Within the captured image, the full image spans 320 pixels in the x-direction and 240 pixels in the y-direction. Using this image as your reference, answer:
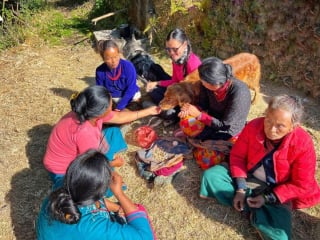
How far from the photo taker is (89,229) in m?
2.44

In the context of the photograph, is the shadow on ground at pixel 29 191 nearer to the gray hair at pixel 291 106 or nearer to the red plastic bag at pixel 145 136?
the red plastic bag at pixel 145 136

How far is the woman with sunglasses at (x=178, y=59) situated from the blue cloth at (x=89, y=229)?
8.29 ft

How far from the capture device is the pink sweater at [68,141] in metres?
3.39

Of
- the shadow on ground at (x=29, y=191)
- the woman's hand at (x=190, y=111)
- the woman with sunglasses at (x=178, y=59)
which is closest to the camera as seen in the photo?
the shadow on ground at (x=29, y=191)

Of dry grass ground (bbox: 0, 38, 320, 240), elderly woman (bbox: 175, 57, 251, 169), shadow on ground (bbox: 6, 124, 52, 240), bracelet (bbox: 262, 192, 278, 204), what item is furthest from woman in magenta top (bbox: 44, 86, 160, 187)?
bracelet (bbox: 262, 192, 278, 204)

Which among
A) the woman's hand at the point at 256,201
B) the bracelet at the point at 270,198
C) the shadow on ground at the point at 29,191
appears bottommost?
the shadow on ground at the point at 29,191

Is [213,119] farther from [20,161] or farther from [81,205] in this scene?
[20,161]

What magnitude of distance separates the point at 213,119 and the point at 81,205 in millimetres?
2205

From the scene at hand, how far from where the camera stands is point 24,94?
617 cm

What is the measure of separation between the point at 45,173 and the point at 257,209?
277cm

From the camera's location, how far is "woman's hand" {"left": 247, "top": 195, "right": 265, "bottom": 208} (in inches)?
134

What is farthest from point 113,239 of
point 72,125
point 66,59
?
point 66,59

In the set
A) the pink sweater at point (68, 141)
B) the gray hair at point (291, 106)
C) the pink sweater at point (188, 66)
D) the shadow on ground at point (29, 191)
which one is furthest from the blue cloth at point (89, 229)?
the pink sweater at point (188, 66)

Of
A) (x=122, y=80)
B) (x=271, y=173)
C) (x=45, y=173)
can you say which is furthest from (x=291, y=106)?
(x=45, y=173)
